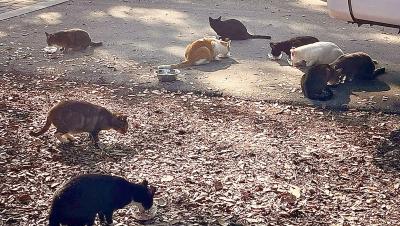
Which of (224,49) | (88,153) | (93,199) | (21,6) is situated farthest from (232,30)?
(93,199)

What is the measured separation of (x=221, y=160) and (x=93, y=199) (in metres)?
1.82

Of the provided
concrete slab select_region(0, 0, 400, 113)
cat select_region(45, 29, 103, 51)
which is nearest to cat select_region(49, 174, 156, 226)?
concrete slab select_region(0, 0, 400, 113)

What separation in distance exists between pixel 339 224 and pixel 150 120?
9.63ft

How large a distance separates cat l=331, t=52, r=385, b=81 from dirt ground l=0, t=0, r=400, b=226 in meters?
0.39

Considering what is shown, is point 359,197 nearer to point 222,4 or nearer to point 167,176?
point 167,176

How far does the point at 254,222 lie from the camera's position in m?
4.82

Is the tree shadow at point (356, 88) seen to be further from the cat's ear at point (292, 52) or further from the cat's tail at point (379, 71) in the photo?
the cat's ear at point (292, 52)

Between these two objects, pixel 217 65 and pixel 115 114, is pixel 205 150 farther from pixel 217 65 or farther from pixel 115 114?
pixel 217 65

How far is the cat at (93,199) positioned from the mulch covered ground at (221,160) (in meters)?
0.21

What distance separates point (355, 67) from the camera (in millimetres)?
8422

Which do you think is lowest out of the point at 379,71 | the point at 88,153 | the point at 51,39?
the point at 88,153

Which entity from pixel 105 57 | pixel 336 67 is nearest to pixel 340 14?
pixel 336 67

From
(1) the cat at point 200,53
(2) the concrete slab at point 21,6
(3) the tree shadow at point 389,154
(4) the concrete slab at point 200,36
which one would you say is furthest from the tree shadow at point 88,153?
(2) the concrete slab at point 21,6

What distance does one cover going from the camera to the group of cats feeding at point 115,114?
4.41 metres
